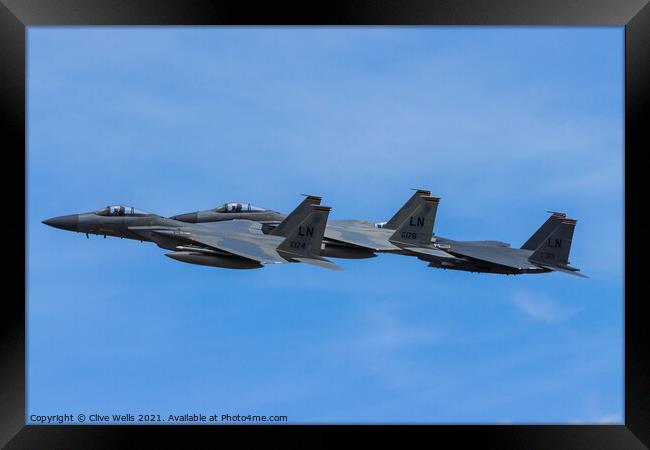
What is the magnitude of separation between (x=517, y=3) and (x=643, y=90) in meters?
2.85

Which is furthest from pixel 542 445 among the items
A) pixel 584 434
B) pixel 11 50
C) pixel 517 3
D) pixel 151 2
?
pixel 11 50

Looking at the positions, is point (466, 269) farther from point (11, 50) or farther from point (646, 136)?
point (11, 50)

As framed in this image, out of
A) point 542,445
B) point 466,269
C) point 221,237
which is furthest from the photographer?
point 466,269

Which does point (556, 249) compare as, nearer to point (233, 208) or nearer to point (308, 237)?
point (308, 237)

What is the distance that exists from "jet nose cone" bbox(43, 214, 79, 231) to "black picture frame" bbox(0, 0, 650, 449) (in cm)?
769

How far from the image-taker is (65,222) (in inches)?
952

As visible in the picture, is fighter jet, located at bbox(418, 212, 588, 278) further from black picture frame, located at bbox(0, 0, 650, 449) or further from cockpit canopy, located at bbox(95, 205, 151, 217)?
black picture frame, located at bbox(0, 0, 650, 449)

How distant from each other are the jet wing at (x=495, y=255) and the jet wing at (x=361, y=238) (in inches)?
82.6

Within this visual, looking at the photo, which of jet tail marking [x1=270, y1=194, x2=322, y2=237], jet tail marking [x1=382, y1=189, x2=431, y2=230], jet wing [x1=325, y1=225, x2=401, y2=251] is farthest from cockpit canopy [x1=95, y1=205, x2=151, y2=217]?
jet tail marking [x1=382, y1=189, x2=431, y2=230]

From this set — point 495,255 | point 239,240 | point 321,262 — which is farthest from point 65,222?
point 495,255

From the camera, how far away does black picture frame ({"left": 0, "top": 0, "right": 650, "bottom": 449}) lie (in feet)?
52.3

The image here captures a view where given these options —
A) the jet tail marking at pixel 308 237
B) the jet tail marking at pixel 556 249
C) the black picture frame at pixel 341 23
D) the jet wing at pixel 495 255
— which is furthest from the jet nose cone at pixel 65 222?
the jet tail marking at pixel 556 249

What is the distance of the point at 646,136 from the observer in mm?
16484

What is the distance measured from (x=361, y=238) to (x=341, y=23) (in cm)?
1081
